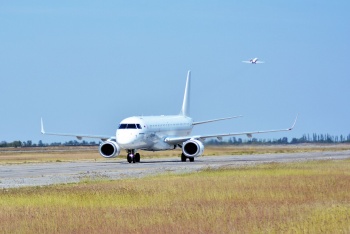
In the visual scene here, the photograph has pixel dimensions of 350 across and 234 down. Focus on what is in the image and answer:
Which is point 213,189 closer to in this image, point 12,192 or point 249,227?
point 12,192

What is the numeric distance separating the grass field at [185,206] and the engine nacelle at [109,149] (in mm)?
30504

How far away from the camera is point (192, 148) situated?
2763 inches

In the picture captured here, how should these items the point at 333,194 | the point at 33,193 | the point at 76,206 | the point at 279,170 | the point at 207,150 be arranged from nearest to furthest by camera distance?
the point at 76,206 < the point at 333,194 < the point at 33,193 < the point at 279,170 < the point at 207,150

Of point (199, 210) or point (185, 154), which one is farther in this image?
point (185, 154)

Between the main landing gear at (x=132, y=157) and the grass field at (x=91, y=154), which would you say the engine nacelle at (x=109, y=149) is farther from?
the grass field at (x=91, y=154)

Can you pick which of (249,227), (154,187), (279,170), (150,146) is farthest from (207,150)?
(249,227)

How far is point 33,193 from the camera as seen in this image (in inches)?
1275

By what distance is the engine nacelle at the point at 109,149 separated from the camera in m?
69.9

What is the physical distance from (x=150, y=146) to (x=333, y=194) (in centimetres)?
4165

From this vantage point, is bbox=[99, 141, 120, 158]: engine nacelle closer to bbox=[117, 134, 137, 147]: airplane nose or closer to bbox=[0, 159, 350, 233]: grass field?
bbox=[117, 134, 137, 147]: airplane nose

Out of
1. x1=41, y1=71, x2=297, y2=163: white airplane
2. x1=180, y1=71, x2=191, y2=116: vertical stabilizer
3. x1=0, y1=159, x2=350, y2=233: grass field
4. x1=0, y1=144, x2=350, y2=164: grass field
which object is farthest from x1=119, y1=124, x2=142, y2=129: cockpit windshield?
x1=0, y1=159, x2=350, y2=233: grass field

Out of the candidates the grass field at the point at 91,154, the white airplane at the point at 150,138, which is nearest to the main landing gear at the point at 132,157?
the white airplane at the point at 150,138

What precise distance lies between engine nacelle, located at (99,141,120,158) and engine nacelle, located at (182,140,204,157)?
475 centimetres

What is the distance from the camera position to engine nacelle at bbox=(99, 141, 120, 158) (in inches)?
2751
